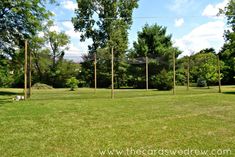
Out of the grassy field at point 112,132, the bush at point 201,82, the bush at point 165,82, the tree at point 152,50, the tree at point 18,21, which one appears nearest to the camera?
the grassy field at point 112,132

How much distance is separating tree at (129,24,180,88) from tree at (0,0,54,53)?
510 inches

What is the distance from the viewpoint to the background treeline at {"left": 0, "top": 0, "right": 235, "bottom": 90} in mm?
24109

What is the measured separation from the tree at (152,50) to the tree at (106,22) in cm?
268

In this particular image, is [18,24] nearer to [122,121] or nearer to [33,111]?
[33,111]

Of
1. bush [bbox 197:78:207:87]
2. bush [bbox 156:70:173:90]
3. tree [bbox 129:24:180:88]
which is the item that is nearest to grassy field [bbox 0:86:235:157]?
bush [bbox 156:70:173:90]

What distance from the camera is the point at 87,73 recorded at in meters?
32.3

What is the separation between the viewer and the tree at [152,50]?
101ft

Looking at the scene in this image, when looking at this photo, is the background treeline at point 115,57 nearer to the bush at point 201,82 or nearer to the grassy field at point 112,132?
the bush at point 201,82

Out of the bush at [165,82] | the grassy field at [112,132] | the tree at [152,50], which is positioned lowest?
the grassy field at [112,132]

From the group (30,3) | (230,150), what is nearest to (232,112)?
(230,150)

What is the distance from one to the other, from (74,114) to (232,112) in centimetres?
442

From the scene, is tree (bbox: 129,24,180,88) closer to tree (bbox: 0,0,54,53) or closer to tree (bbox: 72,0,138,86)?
tree (bbox: 72,0,138,86)

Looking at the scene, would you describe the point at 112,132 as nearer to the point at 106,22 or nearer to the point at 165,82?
the point at 165,82

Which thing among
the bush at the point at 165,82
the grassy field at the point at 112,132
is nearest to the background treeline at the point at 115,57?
the bush at the point at 165,82
